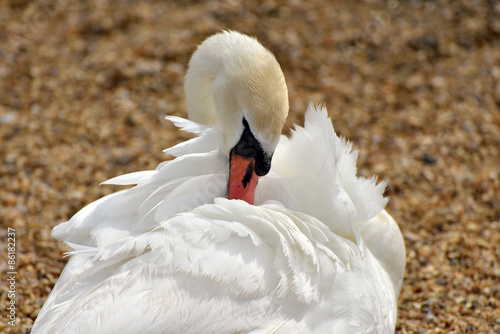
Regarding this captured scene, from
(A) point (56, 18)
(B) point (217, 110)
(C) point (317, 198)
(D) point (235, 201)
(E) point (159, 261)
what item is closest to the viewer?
(E) point (159, 261)

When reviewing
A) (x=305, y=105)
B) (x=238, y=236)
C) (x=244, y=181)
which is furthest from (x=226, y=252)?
(x=305, y=105)

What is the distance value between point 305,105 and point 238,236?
2.86 m

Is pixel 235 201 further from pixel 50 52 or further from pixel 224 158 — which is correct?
pixel 50 52

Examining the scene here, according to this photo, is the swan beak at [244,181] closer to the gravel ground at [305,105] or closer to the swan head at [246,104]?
the swan head at [246,104]

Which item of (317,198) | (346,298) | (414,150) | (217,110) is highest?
(217,110)

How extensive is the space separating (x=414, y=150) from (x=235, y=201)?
2.67 metres

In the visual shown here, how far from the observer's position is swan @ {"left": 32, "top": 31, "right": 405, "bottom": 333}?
234 cm

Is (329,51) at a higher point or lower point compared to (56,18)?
lower

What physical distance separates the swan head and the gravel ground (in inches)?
55.4

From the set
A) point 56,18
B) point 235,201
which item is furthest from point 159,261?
point 56,18

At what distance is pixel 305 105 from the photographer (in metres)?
5.16

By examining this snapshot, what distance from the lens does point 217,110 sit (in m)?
3.06

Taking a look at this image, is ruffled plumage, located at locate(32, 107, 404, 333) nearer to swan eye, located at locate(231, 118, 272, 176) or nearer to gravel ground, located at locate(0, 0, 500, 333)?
swan eye, located at locate(231, 118, 272, 176)

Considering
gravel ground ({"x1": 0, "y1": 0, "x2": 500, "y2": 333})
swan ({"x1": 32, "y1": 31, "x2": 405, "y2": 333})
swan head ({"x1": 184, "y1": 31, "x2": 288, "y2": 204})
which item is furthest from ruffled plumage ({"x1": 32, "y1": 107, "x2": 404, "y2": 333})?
gravel ground ({"x1": 0, "y1": 0, "x2": 500, "y2": 333})
